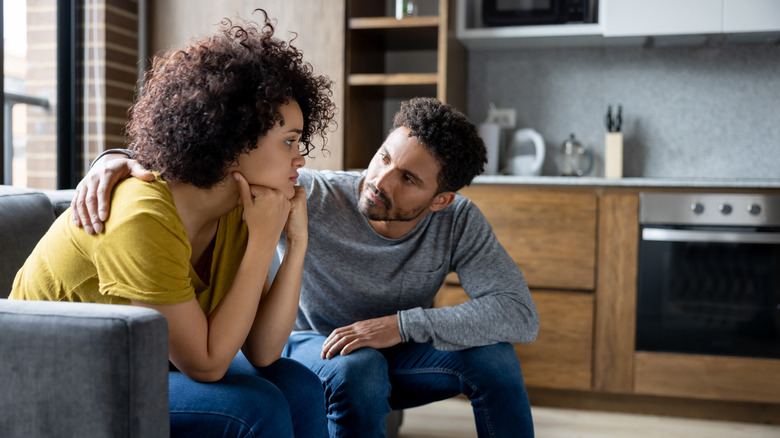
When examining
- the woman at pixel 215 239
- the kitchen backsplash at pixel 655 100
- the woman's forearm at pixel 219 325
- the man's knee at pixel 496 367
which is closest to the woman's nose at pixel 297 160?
the woman at pixel 215 239

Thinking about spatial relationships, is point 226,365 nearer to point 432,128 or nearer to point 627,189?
point 432,128

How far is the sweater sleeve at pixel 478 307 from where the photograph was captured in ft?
4.83

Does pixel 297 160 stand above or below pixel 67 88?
below

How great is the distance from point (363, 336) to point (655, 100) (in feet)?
6.76

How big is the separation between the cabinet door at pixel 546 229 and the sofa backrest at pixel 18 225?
1494mm

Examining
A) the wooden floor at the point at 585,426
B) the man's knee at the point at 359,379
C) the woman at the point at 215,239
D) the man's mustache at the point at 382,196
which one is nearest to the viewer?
the woman at the point at 215,239

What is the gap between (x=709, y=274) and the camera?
2.41m

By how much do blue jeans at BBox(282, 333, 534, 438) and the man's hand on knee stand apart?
2 cm

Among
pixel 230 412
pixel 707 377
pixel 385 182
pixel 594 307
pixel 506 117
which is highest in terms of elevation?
pixel 506 117

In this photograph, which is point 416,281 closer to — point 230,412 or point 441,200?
point 441,200

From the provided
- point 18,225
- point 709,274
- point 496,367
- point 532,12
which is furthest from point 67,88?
point 709,274

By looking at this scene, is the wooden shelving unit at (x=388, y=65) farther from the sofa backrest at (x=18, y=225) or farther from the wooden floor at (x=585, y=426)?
the sofa backrest at (x=18, y=225)

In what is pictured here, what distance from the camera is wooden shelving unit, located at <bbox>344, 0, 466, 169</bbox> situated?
263 cm

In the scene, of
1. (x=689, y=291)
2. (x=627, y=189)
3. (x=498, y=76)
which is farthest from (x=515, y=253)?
(x=498, y=76)
